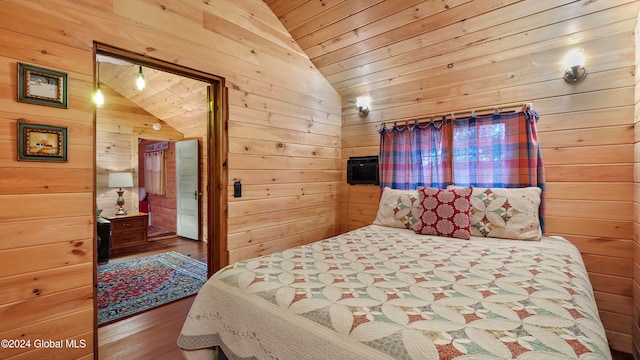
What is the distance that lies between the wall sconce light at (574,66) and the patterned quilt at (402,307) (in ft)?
4.38

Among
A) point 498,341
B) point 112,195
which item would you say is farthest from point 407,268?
point 112,195

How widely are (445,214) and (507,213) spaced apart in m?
0.44

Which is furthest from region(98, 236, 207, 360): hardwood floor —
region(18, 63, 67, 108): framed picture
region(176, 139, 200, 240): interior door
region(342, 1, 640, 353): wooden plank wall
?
region(342, 1, 640, 353): wooden plank wall

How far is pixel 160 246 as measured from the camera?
183 inches

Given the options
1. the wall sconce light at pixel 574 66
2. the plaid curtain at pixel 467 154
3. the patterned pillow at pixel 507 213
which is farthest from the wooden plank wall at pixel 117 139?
Answer: the wall sconce light at pixel 574 66

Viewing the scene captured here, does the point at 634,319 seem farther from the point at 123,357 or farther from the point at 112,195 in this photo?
the point at 112,195

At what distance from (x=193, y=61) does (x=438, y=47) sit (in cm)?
206

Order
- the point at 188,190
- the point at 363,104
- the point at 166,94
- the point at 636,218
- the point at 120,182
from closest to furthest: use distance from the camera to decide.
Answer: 1. the point at 636,218
2. the point at 363,104
3. the point at 166,94
4. the point at 120,182
5. the point at 188,190

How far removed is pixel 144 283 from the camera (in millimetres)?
3074

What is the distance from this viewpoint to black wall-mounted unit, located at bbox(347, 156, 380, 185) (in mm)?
3293

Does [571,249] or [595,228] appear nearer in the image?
[571,249]

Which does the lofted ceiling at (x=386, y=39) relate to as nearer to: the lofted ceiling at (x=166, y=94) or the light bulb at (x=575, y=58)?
the lofted ceiling at (x=166, y=94)

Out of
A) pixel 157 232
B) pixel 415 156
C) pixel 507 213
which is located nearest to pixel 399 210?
pixel 415 156

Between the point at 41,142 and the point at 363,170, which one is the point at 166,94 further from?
the point at 363,170
